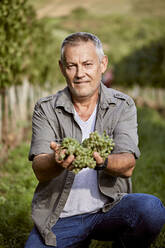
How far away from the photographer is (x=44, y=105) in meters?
3.12

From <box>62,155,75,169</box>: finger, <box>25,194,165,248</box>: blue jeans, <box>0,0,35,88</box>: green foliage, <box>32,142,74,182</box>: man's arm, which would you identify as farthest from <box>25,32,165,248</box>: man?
<box>0,0,35,88</box>: green foliage

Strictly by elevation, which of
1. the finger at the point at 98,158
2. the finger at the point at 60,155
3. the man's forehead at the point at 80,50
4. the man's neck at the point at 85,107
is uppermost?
the man's forehead at the point at 80,50

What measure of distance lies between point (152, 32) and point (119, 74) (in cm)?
804

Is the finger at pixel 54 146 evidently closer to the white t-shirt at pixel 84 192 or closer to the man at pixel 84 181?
the man at pixel 84 181

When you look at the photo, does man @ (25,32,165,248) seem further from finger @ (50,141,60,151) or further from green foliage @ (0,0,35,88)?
green foliage @ (0,0,35,88)

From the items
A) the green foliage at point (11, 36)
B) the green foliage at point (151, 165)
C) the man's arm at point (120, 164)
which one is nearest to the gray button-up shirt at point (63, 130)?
the man's arm at point (120, 164)

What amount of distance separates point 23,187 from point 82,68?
2781mm

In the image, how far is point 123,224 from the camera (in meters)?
3.12

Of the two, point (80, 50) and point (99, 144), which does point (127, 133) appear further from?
point (80, 50)

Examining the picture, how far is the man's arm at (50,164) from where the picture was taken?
2406mm

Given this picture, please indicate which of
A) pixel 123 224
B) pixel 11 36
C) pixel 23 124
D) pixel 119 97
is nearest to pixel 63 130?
pixel 119 97

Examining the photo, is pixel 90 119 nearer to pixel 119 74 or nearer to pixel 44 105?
pixel 44 105

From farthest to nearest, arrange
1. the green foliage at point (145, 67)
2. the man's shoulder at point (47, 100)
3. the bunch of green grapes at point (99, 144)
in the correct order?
the green foliage at point (145, 67) < the man's shoulder at point (47, 100) < the bunch of green grapes at point (99, 144)

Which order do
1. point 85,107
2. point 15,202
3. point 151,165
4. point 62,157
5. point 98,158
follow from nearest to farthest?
point 62,157 → point 98,158 → point 85,107 → point 15,202 → point 151,165
